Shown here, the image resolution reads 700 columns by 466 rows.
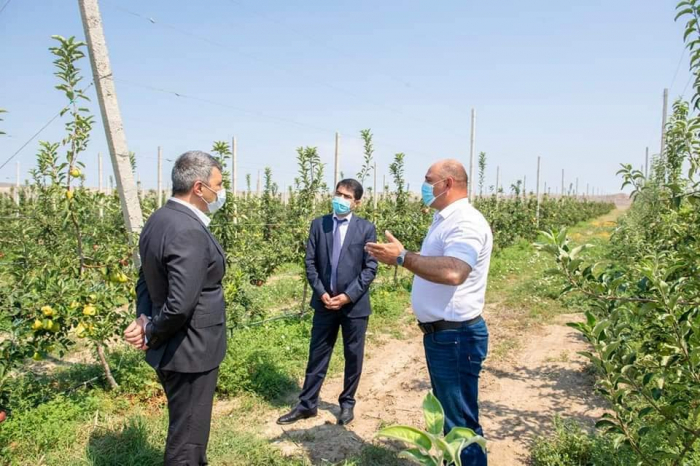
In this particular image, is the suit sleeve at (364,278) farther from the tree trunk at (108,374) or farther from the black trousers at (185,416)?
the tree trunk at (108,374)

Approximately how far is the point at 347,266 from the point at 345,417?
1.26 meters

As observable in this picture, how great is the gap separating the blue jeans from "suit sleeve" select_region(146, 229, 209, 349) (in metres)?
1.36

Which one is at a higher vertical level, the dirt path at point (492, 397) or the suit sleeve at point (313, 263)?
the suit sleeve at point (313, 263)

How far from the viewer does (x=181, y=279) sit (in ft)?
7.16

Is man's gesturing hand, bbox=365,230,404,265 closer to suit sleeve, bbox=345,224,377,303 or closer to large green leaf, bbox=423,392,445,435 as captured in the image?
suit sleeve, bbox=345,224,377,303

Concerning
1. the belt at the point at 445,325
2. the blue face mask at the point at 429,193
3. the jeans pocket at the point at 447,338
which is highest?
the blue face mask at the point at 429,193

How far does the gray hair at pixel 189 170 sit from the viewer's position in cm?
240

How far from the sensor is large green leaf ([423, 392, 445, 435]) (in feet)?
3.28

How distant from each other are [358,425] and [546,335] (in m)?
3.68

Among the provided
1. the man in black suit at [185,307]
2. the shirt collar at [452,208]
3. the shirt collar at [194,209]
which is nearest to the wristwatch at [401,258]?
the shirt collar at [452,208]

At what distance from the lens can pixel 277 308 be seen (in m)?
7.71

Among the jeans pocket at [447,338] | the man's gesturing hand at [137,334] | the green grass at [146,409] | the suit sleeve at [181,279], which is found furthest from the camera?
the green grass at [146,409]

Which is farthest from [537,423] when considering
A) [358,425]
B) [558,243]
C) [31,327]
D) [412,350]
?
[31,327]

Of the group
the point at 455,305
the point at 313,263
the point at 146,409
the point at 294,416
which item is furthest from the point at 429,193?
the point at 146,409
